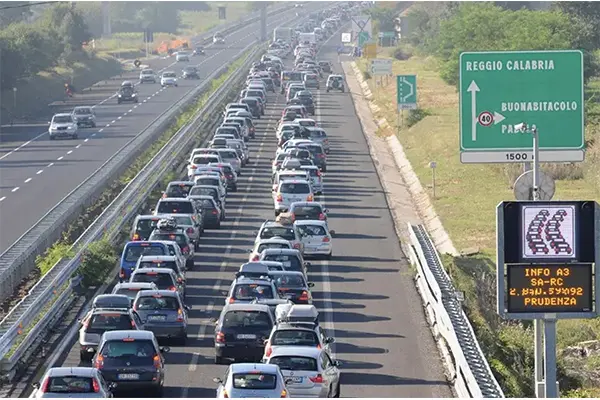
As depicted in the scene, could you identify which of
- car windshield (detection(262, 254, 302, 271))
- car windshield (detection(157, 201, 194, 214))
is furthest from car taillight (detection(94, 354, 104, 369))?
car windshield (detection(157, 201, 194, 214))

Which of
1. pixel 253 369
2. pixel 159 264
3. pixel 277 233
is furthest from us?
pixel 277 233

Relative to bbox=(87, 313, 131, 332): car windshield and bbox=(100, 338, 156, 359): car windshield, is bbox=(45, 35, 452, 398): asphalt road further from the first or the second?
bbox=(100, 338, 156, 359): car windshield

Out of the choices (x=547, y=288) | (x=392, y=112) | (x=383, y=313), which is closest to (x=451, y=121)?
(x=392, y=112)

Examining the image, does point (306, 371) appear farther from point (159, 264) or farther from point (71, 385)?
point (159, 264)

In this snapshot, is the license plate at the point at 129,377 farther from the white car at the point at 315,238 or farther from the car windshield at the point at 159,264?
the white car at the point at 315,238

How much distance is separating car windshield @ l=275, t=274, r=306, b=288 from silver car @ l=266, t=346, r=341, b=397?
9.13 m

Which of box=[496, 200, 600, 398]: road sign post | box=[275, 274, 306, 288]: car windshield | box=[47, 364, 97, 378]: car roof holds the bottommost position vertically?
box=[275, 274, 306, 288]: car windshield

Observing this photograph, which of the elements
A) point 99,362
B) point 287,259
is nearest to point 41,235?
point 287,259

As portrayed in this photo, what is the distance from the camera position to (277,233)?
44.5 metres

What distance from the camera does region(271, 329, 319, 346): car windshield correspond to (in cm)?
2847

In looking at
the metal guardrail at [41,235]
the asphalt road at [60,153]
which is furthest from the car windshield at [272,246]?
the asphalt road at [60,153]

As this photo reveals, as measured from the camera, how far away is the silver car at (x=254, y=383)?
2391 centimetres

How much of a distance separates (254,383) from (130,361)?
3.85 meters

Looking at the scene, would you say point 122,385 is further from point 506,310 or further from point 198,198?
point 198,198
